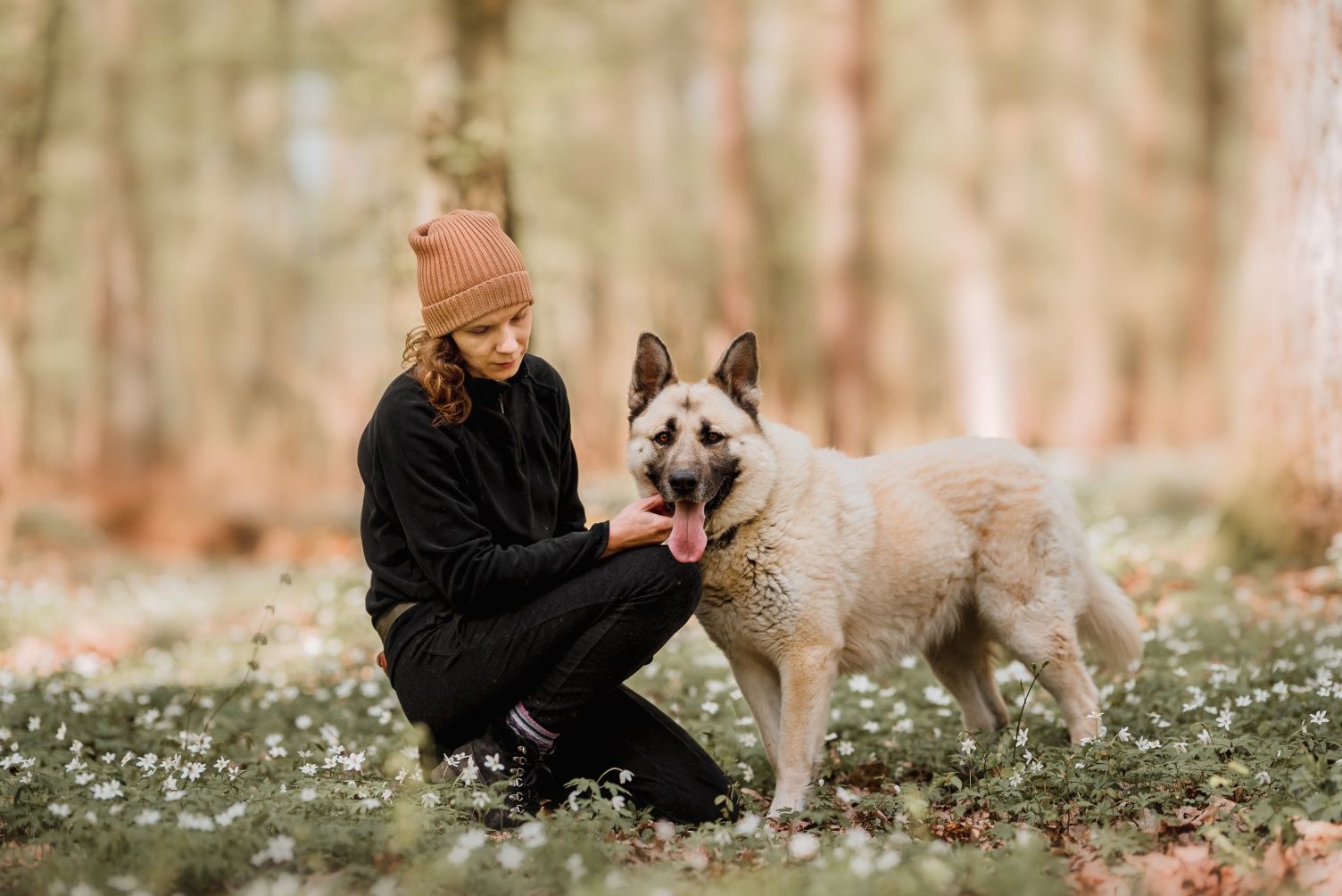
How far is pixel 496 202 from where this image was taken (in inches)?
356

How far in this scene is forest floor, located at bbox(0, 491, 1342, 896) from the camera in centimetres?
314

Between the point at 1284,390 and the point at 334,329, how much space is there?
1003 inches

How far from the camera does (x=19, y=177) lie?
13891 millimetres

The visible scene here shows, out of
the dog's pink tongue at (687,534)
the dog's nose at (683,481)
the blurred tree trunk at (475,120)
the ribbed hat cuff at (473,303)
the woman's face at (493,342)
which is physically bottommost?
the dog's pink tongue at (687,534)

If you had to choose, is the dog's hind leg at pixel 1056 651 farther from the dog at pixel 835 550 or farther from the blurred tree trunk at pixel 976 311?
the blurred tree trunk at pixel 976 311

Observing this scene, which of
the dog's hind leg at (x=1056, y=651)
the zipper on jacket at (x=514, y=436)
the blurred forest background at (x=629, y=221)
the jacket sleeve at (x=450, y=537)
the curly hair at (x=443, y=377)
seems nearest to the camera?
the jacket sleeve at (x=450, y=537)

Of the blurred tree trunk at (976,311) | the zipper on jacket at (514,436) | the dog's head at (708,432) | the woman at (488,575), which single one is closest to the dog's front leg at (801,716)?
the woman at (488,575)

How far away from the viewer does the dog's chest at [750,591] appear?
4.69 metres

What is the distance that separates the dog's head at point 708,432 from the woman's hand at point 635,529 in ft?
0.74

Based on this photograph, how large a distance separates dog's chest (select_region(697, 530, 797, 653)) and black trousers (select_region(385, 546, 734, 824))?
1.27ft

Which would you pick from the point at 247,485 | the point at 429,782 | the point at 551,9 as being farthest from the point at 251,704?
the point at 247,485

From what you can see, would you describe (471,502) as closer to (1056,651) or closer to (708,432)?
(708,432)

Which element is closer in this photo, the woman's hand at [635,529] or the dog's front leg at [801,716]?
the woman's hand at [635,529]

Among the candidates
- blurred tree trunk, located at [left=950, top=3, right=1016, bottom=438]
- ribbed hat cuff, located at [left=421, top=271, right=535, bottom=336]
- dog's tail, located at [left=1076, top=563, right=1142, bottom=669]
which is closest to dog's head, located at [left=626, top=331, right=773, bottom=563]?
ribbed hat cuff, located at [left=421, top=271, right=535, bottom=336]
